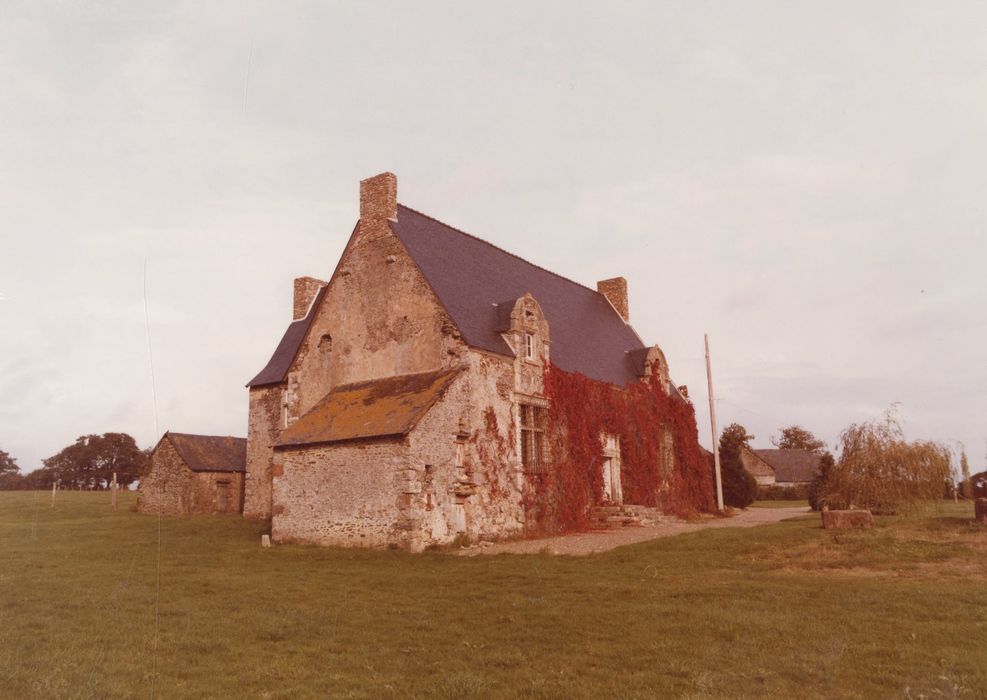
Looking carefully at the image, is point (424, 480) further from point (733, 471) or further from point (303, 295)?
point (733, 471)

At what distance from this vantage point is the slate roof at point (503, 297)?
2322 cm

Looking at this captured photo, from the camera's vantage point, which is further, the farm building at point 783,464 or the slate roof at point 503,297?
the farm building at point 783,464

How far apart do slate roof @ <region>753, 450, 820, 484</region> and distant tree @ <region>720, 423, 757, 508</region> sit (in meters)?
39.6

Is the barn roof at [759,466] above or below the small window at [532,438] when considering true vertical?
below

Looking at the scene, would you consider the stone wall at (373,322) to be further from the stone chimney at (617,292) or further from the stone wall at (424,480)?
the stone chimney at (617,292)

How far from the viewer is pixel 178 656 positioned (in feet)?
26.5

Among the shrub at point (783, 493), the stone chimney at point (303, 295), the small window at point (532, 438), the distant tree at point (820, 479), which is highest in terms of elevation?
the stone chimney at point (303, 295)

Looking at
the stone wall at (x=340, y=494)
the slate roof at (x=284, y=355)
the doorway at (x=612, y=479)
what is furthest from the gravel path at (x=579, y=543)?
the slate roof at (x=284, y=355)

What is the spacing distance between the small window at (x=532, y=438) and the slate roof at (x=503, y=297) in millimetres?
2180

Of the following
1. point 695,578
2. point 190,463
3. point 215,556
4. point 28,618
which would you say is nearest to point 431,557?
point 215,556

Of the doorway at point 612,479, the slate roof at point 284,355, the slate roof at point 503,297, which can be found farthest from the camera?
the slate roof at point 284,355

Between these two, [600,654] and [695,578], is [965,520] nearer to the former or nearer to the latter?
[695,578]

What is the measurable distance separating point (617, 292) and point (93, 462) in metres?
63.0

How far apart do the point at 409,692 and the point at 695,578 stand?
284 inches
